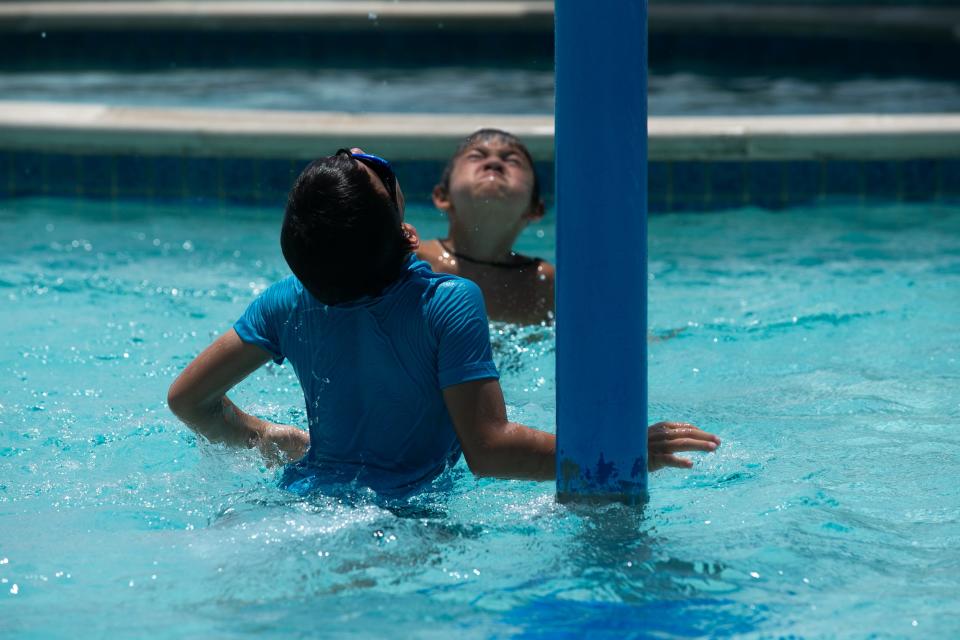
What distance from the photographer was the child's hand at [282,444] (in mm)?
3227

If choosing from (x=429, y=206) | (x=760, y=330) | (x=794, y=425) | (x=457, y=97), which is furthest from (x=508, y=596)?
(x=457, y=97)

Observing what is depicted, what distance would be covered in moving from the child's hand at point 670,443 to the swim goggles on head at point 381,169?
71 centimetres

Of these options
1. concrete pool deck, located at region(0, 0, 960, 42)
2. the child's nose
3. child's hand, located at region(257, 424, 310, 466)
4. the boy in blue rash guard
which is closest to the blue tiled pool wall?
the child's nose

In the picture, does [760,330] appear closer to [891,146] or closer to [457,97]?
[891,146]

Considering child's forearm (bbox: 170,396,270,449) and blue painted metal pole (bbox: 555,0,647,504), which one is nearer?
blue painted metal pole (bbox: 555,0,647,504)

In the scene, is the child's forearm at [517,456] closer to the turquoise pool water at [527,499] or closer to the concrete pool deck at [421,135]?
the turquoise pool water at [527,499]

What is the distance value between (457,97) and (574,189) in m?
6.75

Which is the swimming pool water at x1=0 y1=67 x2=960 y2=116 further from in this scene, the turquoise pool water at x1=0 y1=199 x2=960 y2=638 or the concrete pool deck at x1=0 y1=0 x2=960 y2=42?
the turquoise pool water at x1=0 y1=199 x2=960 y2=638

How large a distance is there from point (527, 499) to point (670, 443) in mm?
489

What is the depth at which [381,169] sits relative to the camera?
103 inches

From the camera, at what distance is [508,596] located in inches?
104

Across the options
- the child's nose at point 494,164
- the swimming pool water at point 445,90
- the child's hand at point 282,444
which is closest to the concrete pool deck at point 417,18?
the swimming pool water at point 445,90

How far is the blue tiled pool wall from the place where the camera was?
6742mm

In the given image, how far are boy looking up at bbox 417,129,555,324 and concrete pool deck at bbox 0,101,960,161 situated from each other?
1666 mm
